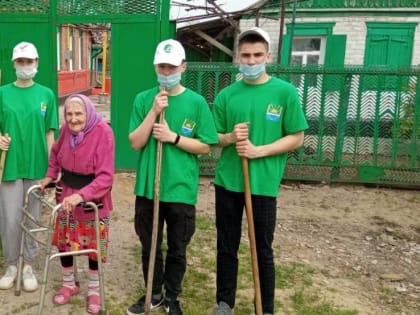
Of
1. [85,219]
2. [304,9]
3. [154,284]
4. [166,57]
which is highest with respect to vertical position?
[304,9]

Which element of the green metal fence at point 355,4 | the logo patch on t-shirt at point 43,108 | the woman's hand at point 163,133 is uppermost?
the green metal fence at point 355,4

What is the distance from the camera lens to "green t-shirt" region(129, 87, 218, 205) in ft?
9.46

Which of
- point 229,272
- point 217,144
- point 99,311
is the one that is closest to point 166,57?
point 217,144

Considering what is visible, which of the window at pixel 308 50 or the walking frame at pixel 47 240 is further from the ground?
the window at pixel 308 50

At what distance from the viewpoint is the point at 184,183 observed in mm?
2945

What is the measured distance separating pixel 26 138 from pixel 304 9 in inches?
352

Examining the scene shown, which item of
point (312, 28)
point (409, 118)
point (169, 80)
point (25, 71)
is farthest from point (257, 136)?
point (312, 28)

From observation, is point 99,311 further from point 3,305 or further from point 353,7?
point 353,7

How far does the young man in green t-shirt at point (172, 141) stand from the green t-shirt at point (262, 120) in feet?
0.50

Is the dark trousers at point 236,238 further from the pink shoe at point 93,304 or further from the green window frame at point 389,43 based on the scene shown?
the green window frame at point 389,43

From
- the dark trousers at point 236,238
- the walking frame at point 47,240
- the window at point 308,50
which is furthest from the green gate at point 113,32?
the window at point 308,50

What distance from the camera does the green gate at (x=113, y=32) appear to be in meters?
6.42

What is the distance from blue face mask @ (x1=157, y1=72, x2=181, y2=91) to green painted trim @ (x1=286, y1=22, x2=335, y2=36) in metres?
8.59

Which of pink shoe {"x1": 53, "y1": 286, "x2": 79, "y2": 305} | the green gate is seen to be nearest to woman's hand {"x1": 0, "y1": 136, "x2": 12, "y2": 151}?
pink shoe {"x1": 53, "y1": 286, "x2": 79, "y2": 305}
